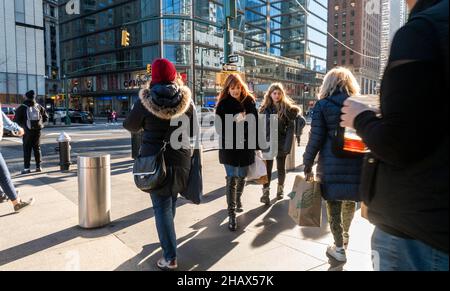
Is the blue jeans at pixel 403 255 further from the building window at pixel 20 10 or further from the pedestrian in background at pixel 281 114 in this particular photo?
the building window at pixel 20 10

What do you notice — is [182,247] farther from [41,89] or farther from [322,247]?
[41,89]

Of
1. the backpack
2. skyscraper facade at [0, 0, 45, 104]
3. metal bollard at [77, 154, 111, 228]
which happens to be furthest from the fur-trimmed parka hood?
skyscraper facade at [0, 0, 45, 104]

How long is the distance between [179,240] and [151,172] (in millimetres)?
1372

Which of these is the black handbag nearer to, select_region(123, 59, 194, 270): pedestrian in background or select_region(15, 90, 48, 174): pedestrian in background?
select_region(123, 59, 194, 270): pedestrian in background

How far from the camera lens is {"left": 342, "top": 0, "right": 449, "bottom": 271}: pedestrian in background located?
1198 mm

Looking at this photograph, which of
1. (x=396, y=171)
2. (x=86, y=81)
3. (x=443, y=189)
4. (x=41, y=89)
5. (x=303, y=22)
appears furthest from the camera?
(x=303, y=22)

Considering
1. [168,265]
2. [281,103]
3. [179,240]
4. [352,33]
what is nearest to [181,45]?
[281,103]

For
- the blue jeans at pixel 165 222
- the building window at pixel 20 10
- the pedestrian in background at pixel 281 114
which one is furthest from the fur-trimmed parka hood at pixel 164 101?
the building window at pixel 20 10

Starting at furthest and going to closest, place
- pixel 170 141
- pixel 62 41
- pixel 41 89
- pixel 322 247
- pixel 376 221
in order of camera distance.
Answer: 1. pixel 62 41
2. pixel 41 89
3. pixel 322 247
4. pixel 170 141
5. pixel 376 221

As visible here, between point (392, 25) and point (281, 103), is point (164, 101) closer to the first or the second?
point (392, 25)

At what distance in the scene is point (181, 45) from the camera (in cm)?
5309
